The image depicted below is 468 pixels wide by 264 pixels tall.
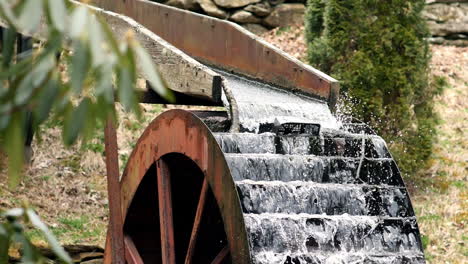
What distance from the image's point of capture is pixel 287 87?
6.22 m

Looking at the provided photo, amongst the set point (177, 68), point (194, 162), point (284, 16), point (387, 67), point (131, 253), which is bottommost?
point (131, 253)

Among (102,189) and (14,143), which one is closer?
(14,143)

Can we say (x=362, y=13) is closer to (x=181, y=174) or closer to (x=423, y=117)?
(x=423, y=117)

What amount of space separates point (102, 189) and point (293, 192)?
5.45 m

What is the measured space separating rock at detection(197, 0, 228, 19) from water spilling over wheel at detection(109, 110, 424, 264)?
25.8 feet

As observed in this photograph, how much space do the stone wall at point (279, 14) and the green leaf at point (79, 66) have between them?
12.0 metres

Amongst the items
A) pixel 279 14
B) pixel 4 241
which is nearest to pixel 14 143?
pixel 4 241

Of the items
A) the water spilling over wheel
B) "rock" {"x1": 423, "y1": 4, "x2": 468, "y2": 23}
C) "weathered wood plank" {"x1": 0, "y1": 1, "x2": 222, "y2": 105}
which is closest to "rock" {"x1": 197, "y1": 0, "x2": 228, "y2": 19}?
"rock" {"x1": 423, "y1": 4, "x2": 468, "y2": 23}

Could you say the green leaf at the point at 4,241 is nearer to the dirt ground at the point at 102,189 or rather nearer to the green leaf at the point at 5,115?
the green leaf at the point at 5,115

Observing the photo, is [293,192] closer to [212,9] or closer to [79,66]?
[79,66]

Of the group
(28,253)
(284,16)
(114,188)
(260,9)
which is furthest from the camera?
(284,16)

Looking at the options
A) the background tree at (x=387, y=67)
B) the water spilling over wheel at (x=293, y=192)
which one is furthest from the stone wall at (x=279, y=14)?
the water spilling over wheel at (x=293, y=192)

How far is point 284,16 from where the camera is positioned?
1370cm

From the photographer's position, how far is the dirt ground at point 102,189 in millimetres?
8742
